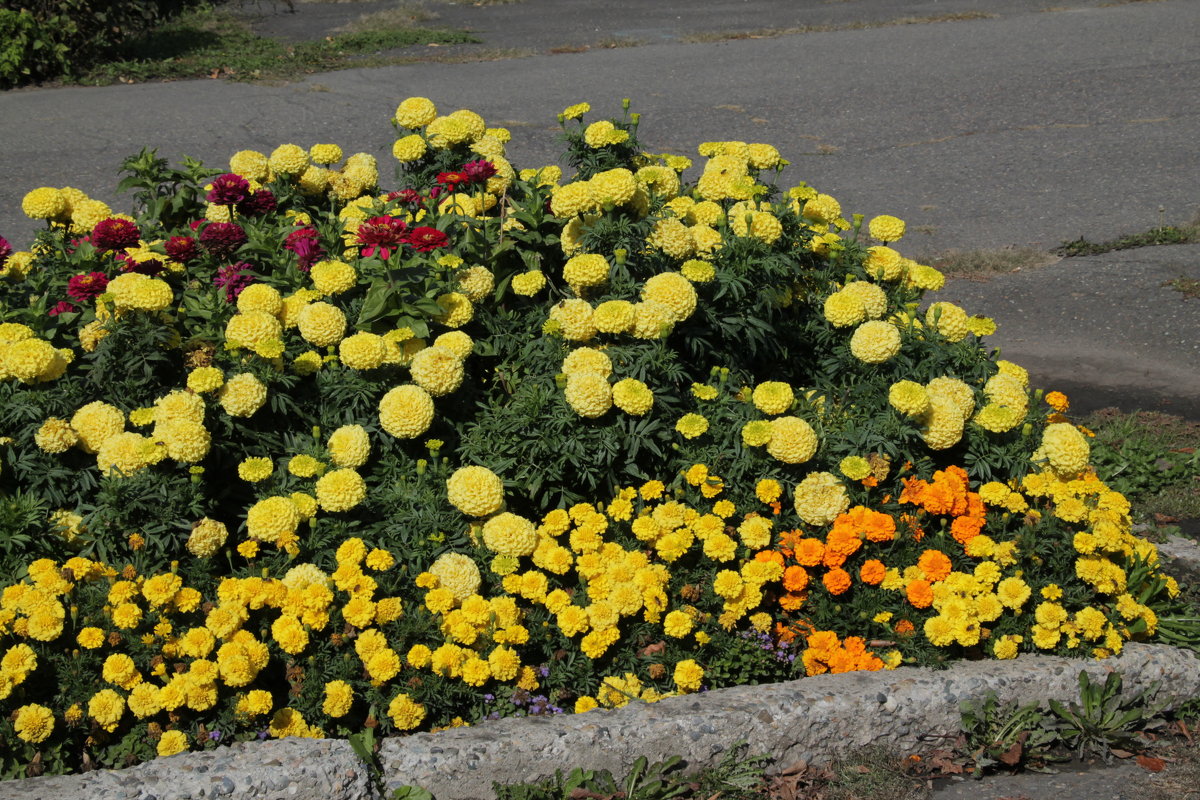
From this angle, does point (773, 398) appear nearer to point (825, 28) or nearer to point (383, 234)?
point (383, 234)

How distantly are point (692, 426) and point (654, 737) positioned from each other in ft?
3.26

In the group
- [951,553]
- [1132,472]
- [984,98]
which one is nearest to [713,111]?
[984,98]

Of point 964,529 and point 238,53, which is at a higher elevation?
point 238,53

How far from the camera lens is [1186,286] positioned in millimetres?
6684

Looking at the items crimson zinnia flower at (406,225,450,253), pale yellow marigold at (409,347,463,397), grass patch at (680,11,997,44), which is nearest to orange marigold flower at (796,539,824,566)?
pale yellow marigold at (409,347,463,397)

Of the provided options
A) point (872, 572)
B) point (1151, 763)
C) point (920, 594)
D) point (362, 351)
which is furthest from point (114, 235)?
point (1151, 763)

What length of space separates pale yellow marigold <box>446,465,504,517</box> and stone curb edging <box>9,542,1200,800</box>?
0.64 m

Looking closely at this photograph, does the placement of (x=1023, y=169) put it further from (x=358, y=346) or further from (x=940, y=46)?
(x=358, y=346)

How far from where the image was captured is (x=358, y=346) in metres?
3.55

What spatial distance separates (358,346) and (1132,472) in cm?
335

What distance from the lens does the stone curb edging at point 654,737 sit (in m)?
2.78

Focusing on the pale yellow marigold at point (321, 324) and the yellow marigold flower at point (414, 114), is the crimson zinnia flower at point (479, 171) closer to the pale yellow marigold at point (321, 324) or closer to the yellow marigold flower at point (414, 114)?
the yellow marigold flower at point (414, 114)

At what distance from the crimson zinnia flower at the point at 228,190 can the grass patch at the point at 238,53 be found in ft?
25.2

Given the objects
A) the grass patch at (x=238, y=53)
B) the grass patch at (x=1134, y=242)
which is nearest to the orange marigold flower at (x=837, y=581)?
the grass patch at (x=1134, y=242)
